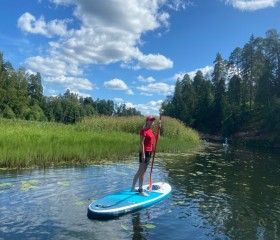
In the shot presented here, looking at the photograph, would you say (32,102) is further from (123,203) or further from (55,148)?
(123,203)

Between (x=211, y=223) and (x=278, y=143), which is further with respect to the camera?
(x=278, y=143)

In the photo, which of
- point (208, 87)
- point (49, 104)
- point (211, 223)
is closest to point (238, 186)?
point (211, 223)

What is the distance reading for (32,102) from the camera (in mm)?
98750

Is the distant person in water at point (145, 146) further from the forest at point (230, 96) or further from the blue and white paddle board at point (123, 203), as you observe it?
the forest at point (230, 96)

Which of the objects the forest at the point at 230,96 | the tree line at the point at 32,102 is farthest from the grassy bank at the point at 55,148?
the forest at the point at 230,96

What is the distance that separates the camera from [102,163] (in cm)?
1481

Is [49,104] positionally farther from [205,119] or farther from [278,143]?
[278,143]

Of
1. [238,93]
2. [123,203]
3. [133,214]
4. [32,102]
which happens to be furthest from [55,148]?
[32,102]

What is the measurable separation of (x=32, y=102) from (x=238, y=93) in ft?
196

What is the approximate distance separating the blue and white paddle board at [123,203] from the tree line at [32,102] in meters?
29.7

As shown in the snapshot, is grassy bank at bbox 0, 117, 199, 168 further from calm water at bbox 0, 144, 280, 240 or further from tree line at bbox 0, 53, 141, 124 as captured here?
tree line at bbox 0, 53, 141, 124

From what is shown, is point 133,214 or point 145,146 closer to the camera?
point 133,214

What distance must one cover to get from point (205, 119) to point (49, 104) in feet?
195

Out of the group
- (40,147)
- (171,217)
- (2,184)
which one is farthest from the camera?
(40,147)
